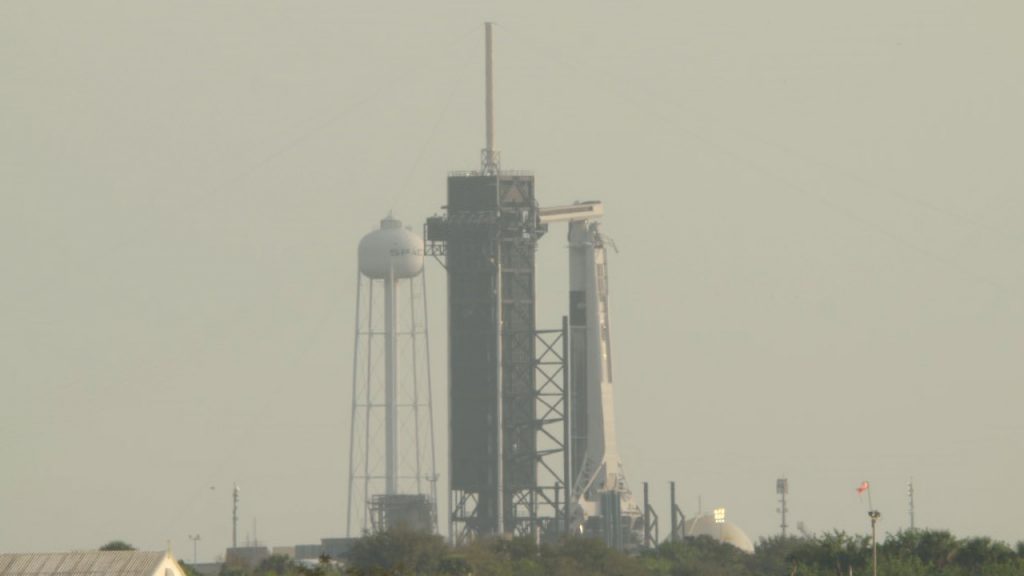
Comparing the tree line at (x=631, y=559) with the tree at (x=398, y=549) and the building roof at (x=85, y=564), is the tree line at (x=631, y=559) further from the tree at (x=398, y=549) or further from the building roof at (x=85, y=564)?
the building roof at (x=85, y=564)

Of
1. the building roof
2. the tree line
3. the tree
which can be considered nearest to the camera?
the building roof

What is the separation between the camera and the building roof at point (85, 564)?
10700 cm

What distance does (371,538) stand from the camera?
192875mm

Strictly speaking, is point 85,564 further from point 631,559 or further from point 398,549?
point 631,559

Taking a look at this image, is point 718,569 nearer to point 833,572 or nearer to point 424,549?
point 424,549

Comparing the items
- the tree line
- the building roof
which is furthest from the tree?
the building roof

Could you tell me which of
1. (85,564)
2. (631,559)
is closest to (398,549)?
(631,559)

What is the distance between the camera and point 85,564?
108m

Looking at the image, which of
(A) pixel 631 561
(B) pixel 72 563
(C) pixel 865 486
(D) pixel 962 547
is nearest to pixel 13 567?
(B) pixel 72 563

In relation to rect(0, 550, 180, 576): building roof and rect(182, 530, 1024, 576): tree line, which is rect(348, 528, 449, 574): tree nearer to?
rect(182, 530, 1024, 576): tree line

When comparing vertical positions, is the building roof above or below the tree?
below

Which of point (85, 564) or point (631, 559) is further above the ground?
point (631, 559)

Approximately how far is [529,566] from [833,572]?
4363cm

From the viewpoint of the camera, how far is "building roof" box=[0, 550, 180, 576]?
107 metres
